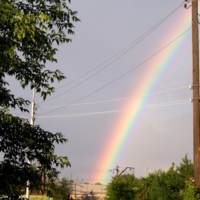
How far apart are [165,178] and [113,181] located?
47.2 ft

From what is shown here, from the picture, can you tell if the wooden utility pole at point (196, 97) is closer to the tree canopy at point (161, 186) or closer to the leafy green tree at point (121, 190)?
the tree canopy at point (161, 186)

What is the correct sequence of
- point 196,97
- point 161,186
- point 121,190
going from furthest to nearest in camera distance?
point 121,190 → point 161,186 → point 196,97

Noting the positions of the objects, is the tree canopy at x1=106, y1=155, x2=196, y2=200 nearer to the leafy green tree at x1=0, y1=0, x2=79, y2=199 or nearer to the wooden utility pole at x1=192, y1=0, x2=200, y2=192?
the wooden utility pole at x1=192, y1=0, x2=200, y2=192

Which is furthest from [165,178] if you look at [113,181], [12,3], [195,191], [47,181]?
[12,3]

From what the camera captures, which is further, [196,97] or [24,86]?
[196,97]

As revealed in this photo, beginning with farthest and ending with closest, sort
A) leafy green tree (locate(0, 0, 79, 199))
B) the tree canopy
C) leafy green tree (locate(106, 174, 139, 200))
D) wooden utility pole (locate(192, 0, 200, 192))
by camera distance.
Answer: leafy green tree (locate(106, 174, 139, 200)) → the tree canopy → wooden utility pole (locate(192, 0, 200, 192)) → leafy green tree (locate(0, 0, 79, 199))

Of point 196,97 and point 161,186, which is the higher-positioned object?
point 196,97

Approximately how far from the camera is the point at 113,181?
40344 mm

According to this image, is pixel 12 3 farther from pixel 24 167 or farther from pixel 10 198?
pixel 10 198

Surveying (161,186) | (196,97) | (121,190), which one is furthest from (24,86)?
(121,190)

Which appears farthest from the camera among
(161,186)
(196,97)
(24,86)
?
(161,186)

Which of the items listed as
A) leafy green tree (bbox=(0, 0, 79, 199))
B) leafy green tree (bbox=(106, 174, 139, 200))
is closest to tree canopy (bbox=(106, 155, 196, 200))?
leafy green tree (bbox=(106, 174, 139, 200))

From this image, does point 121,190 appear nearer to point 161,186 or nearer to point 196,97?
point 161,186

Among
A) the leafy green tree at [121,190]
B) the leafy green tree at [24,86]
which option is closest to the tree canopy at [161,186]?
the leafy green tree at [121,190]
